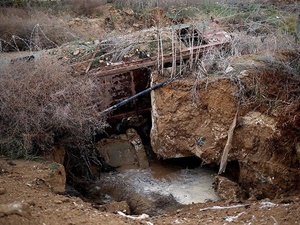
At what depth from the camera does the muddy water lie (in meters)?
6.27

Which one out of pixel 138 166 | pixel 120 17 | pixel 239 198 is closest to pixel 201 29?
pixel 138 166

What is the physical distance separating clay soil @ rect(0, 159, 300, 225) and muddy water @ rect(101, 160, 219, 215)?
0.69m

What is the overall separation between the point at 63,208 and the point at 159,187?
246 centimetres

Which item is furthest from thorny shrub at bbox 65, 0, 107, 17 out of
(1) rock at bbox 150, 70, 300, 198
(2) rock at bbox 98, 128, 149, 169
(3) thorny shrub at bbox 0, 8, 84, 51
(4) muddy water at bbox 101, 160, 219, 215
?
(4) muddy water at bbox 101, 160, 219, 215

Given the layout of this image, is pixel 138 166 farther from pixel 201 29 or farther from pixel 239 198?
pixel 201 29

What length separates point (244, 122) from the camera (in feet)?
20.2

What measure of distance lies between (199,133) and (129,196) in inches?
56.7

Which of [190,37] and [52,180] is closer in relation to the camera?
[52,180]

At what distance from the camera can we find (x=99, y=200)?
625 cm

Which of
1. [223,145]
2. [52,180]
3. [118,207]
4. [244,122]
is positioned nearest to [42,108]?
[52,180]

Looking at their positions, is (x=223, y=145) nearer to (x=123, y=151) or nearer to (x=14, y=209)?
(x=123, y=151)

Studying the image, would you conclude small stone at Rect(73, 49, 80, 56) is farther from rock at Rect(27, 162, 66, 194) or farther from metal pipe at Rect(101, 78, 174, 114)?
rock at Rect(27, 162, 66, 194)

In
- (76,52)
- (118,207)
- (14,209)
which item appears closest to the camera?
(14,209)

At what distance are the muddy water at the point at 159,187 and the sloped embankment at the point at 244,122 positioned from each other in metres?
0.39
